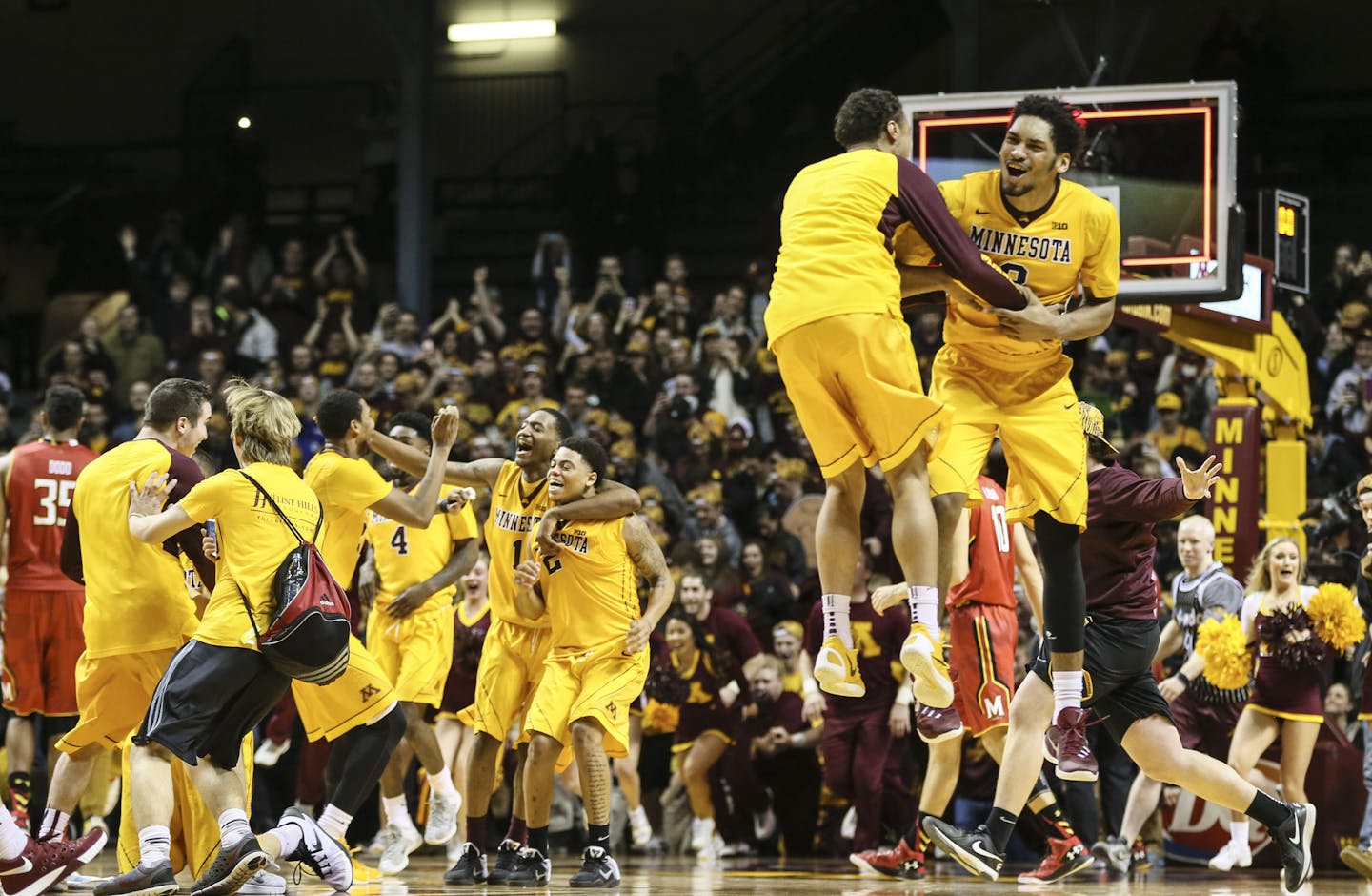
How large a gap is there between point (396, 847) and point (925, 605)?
14.7 feet

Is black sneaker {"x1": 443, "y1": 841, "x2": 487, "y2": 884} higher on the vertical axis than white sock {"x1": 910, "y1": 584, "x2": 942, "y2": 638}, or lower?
lower

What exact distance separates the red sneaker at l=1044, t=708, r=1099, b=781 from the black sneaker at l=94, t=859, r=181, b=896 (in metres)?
3.73

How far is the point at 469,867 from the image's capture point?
30.5 ft

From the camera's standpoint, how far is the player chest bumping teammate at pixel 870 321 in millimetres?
6766

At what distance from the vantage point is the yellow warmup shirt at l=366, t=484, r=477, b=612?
10773mm

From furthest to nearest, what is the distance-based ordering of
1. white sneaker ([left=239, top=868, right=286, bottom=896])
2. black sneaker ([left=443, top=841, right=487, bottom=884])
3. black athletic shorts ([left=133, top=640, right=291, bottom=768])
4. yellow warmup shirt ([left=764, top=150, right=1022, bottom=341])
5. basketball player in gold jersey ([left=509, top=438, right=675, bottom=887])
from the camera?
black sneaker ([left=443, top=841, right=487, bottom=884]) < basketball player in gold jersey ([left=509, top=438, right=675, bottom=887]) < white sneaker ([left=239, top=868, right=286, bottom=896]) < black athletic shorts ([left=133, top=640, right=291, bottom=768]) < yellow warmup shirt ([left=764, top=150, right=1022, bottom=341])

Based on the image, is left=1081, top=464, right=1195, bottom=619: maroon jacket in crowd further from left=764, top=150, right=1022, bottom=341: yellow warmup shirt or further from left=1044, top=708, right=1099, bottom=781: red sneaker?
left=764, top=150, right=1022, bottom=341: yellow warmup shirt

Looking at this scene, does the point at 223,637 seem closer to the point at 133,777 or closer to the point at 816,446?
the point at 133,777

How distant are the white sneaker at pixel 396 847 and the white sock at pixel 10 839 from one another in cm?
273

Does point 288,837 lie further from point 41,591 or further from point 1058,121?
point 1058,121

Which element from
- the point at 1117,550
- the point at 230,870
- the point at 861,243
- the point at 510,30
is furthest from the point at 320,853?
the point at 510,30

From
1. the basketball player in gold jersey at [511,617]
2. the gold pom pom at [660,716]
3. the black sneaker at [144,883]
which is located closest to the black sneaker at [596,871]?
the basketball player in gold jersey at [511,617]

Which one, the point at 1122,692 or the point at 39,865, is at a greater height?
the point at 1122,692

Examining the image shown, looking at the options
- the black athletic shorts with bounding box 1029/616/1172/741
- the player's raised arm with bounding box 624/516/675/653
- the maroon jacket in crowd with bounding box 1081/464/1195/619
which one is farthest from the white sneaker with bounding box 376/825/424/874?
the maroon jacket in crowd with bounding box 1081/464/1195/619
